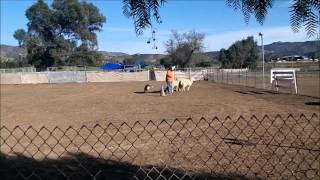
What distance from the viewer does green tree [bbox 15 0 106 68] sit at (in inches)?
3844

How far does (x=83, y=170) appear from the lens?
8.03 metres

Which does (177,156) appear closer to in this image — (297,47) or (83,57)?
(297,47)

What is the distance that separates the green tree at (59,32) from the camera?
9762cm

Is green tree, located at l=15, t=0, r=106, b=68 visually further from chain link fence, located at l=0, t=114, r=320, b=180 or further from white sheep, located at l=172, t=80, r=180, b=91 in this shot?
chain link fence, located at l=0, t=114, r=320, b=180

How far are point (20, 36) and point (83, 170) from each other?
103m

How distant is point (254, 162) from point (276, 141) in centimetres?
246

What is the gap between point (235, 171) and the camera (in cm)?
833

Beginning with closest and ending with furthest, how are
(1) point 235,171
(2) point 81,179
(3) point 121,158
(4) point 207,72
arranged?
1. (2) point 81,179
2. (1) point 235,171
3. (3) point 121,158
4. (4) point 207,72

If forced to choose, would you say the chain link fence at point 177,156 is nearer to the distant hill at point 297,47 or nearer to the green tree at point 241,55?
the distant hill at point 297,47

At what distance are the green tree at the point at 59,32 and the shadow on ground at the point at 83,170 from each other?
3481 inches

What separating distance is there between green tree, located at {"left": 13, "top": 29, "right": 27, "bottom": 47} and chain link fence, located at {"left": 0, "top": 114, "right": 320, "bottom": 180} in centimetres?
9550

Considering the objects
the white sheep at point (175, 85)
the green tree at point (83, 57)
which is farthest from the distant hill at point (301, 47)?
the green tree at point (83, 57)

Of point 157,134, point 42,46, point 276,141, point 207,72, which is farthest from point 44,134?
point 42,46

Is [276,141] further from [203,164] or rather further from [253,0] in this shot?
[253,0]
